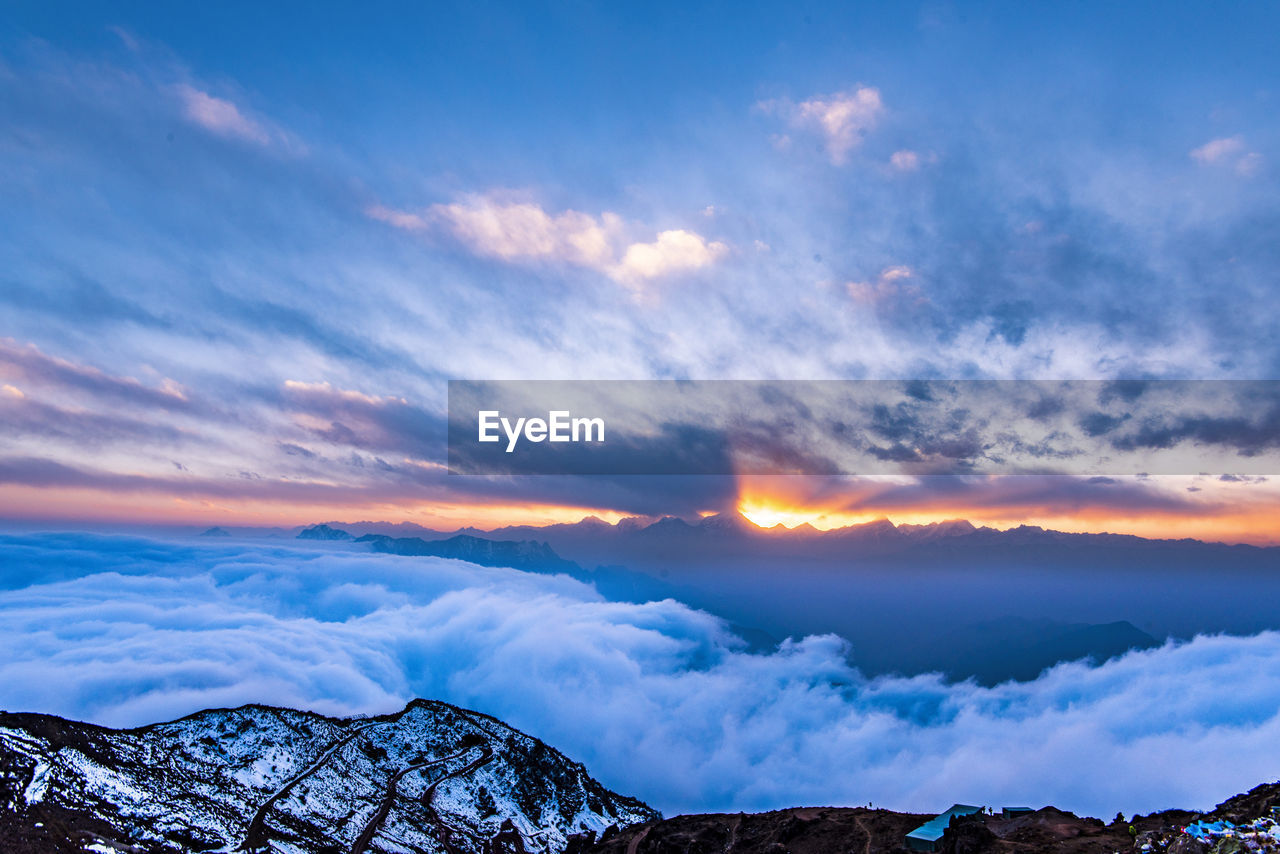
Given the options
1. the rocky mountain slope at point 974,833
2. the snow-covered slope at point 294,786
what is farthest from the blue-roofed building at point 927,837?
the snow-covered slope at point 294,786

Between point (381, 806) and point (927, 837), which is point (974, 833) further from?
point (381, 806)

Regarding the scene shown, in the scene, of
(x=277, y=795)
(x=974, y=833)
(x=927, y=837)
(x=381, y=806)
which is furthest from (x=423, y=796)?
(x=974, y=833)

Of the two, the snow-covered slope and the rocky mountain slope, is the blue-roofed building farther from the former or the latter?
the snow-covered slope

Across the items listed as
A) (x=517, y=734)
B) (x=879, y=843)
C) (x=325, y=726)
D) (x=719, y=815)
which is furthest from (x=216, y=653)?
(x=879, y=843)

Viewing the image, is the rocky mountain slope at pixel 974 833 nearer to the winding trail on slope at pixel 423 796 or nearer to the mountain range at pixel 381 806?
the mountain range at pixel 381 806

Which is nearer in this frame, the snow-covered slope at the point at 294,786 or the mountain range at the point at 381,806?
the mountain range at the point at 381,806

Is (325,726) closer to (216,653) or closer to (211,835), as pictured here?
(211,835)
